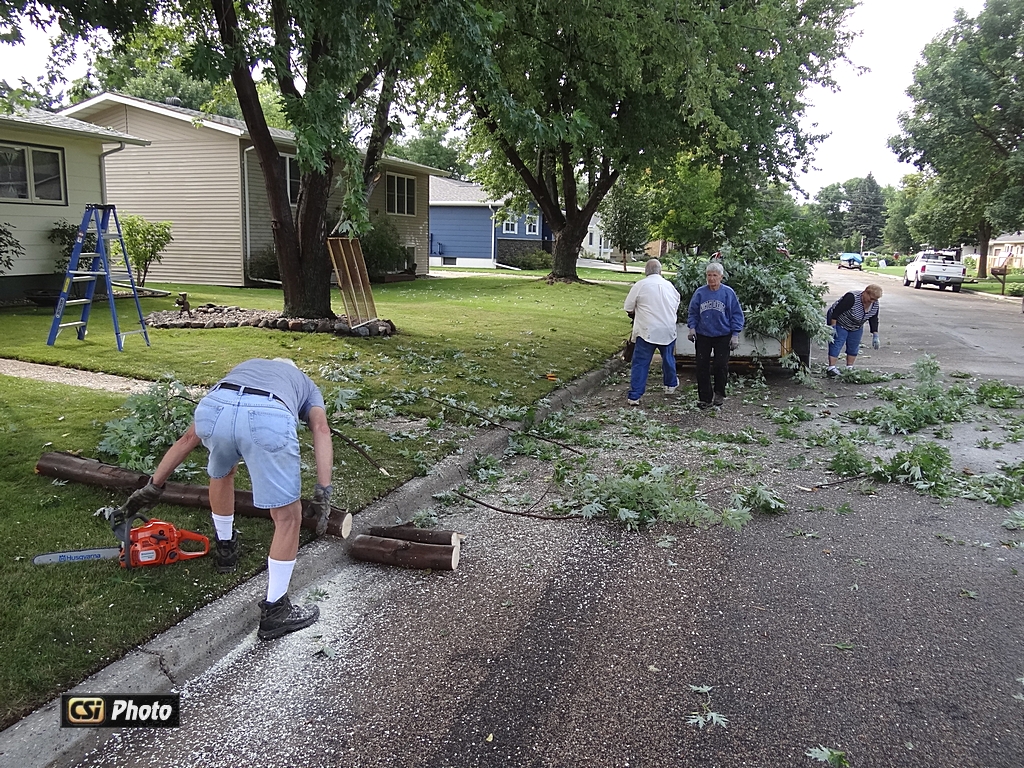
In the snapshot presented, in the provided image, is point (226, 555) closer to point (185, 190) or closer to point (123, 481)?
point (123, 481)

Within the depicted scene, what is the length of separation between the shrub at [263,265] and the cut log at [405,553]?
2010 centimetres

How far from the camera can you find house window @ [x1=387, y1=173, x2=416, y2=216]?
30.7 m

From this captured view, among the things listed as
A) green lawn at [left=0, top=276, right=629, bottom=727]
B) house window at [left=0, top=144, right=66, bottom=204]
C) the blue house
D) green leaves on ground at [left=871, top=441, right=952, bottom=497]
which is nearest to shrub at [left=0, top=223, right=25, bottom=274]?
house window at [left=0, top=144, right=66, bottom=204]

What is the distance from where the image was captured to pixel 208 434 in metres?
3.85

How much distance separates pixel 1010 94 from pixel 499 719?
40.4m

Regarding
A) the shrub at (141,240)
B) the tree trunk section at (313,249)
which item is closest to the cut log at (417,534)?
the tree trunk section at (313,249)

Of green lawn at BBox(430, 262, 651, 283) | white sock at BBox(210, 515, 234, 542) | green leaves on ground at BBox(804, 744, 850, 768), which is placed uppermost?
green lawn at BBox(430, 262, 651, 283)

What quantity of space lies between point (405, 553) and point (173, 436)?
8.17ft

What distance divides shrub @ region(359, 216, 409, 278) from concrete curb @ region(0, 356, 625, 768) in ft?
70.7

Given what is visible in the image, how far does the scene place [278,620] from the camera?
4.09 m

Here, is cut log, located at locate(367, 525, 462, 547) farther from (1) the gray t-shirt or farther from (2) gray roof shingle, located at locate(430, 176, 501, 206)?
(2) gray roof shingle, located at locate(430, 176, 501, 206)

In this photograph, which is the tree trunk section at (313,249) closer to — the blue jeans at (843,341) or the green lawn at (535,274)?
the blue jeans at (843,341)

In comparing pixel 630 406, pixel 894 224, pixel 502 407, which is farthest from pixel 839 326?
pixel 894 224

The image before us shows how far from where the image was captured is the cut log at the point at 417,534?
501cm
